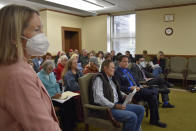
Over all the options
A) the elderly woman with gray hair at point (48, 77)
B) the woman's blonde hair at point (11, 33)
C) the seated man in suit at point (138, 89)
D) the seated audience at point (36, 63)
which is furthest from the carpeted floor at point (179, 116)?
the seated audience at point (36, 63)

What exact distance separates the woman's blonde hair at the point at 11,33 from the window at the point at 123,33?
716cm

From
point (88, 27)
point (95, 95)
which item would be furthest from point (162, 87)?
point (88, 27)

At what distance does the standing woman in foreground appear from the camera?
1.88 ft

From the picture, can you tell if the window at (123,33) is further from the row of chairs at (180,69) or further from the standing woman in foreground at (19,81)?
the standing woman in foreground at (19,81)

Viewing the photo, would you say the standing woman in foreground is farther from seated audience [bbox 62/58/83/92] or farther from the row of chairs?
the row of chairs

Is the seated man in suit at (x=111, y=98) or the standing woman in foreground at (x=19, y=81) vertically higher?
the standing woman in foreground at (x=19, y=81)

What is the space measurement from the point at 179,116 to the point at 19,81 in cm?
333

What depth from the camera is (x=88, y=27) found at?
26.9 feet

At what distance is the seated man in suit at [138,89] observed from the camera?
9.00 ft

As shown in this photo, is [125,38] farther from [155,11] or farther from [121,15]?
[155,11]

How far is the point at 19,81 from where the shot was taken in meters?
0.58

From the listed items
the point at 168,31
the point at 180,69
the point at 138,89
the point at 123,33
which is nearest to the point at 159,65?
the point at 180,69

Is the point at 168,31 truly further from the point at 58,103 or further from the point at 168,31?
the point at 58,103

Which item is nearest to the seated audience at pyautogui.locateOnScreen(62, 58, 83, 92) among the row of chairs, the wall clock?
the row of chairs
